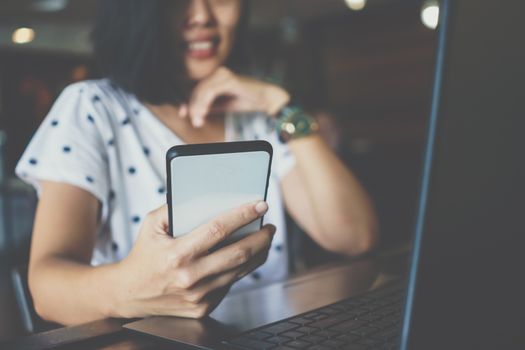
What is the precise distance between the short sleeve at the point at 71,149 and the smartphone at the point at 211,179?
298 millimetres

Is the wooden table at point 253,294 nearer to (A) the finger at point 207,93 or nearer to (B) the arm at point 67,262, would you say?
(B) the arm at point 67,262

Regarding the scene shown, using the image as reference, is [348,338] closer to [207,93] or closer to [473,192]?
[473,192]

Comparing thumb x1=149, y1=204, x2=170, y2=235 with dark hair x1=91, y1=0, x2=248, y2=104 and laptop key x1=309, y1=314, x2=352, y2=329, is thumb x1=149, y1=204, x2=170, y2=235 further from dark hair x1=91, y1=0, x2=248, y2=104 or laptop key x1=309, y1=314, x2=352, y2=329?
dark hair x1=91, y1=0, x2=248, y2=104

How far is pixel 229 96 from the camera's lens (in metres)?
0.92

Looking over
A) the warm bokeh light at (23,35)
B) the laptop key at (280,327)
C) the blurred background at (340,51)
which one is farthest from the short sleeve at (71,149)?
the warm bokeh light at (23,35)

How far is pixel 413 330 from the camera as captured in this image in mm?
246

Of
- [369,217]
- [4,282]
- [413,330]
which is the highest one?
[413,330]

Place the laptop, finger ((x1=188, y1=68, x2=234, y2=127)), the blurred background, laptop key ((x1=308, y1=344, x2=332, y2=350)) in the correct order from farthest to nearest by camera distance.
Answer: the blurred background, finger ((x1=188, y1=68, x2=234, y2=127)), laptop key ((x1=308, y1=344, x2=332, y2=350)), the laptop

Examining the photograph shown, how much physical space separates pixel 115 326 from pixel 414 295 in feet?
0.98

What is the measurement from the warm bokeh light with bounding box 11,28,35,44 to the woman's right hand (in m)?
4.87

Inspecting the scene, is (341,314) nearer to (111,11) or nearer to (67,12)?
(111,11)

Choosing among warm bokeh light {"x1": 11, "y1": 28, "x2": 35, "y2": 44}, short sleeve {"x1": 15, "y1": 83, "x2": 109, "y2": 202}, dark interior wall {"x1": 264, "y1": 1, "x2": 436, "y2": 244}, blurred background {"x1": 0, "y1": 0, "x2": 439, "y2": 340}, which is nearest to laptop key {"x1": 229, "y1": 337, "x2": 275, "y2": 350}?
short sleeve {"x1": 15, "y1": 83, "x2": 109, "y2": 202}

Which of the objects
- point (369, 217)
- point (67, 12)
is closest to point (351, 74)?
point (67, 12)

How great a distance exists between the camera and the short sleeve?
2.15 ft
